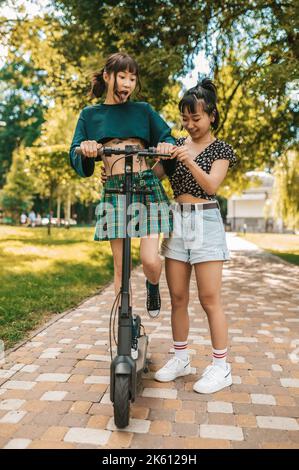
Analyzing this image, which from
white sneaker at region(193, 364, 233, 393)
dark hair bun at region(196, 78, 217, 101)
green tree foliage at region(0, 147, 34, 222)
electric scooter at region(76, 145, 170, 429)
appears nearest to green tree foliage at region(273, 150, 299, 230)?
dark hair bun at region(196, 78, 217, 101)

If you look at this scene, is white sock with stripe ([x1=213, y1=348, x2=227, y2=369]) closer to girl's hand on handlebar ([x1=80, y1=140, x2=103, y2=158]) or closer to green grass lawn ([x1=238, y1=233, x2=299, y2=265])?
girl's hand on handlebar ([x1=80, y1=140, x2=103, y2=158])

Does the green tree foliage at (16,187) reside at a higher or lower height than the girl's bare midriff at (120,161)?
higher

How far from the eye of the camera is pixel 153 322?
498 cm

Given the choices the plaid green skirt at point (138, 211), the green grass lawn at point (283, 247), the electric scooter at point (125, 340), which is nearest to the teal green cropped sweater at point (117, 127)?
the plaid green skirt at point (138, 211)

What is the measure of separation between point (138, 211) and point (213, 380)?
3.92ft

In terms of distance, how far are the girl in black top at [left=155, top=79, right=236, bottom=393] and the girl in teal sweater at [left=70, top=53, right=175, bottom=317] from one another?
13 cm


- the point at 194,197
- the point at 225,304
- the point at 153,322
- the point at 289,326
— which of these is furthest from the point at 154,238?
the point at 225,304

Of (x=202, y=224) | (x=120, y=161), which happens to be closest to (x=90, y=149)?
(x=120, y=161)

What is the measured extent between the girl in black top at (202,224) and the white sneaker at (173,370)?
0.6 inches

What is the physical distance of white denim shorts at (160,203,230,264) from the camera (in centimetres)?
290

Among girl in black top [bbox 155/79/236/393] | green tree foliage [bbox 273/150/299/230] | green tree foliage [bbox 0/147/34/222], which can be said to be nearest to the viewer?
girl in black top [bbox 155/79/236/393]

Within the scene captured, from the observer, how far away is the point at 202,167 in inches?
113

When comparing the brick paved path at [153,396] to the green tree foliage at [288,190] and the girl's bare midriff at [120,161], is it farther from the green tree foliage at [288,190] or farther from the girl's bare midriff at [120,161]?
the green tree foliage at [288,190]

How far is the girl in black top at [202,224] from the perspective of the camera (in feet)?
9.42
